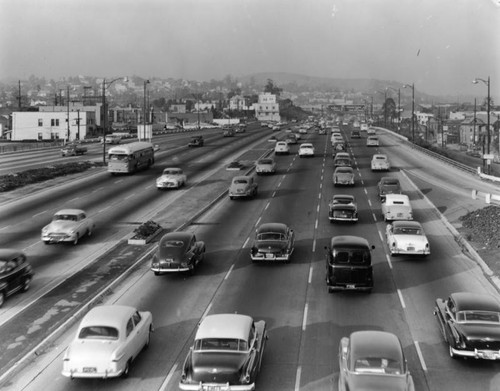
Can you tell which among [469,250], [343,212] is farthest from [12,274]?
[469,250]

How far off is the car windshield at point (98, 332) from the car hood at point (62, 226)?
15678 mm

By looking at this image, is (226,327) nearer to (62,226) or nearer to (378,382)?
(378,382)

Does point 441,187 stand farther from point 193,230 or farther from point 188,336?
point 188,336

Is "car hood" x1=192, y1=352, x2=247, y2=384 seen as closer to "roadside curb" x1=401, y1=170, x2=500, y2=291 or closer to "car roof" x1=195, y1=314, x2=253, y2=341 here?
"car roof" x1=195, y1=314, x2=253, y2=341

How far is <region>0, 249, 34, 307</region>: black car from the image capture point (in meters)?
22.4

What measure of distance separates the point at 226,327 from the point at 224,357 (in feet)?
3.40

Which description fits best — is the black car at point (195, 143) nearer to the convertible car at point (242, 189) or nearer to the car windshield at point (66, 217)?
the convertible car at point (242, 189)

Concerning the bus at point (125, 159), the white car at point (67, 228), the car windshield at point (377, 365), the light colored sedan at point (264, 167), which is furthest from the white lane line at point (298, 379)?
the bus at point (125, 159)

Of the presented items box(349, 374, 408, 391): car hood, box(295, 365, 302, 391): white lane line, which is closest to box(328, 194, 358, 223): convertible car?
box(295, 365, 302, 391): white lane line

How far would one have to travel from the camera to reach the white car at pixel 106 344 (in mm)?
15711

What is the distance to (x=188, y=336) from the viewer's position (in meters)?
19.1

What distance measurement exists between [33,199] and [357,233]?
81.0 feet

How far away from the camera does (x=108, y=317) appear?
16953 mm

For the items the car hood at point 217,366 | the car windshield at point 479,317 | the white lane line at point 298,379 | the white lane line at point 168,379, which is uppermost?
the car windshield at point 479,317
